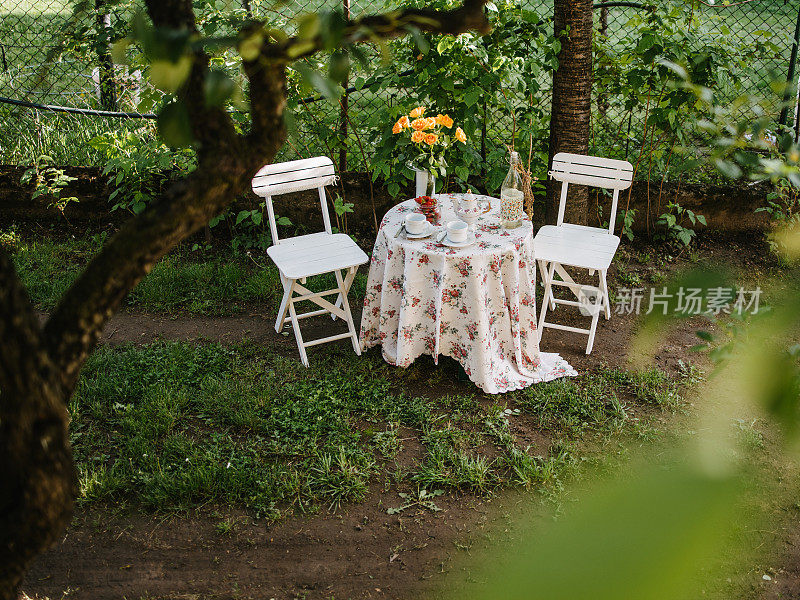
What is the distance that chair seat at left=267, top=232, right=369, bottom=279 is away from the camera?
13.3ft

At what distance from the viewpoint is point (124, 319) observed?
15.7 ft

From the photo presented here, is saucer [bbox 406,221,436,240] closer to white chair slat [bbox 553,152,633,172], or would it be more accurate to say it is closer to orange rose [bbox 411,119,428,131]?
orange rose [bbox 411,119,428,131]

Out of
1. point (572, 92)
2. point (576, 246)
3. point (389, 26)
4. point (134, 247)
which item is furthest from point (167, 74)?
point (572, 92)

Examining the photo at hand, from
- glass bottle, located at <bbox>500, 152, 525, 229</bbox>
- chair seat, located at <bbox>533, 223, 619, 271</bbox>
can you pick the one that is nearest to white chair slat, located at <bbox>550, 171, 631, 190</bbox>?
chair seat, located at <bbox>533, 223, 619, 271</bbox>

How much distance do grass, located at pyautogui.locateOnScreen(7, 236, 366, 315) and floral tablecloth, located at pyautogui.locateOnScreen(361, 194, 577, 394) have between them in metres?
0.96

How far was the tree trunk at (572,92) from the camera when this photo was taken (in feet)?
14.8

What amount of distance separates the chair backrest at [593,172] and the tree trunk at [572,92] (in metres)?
0.31

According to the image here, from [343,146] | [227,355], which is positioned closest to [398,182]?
[343,146]

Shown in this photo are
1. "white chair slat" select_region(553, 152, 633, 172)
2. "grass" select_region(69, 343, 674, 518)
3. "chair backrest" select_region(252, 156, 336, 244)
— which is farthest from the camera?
"white chair slat" select_region(553, 152, 633, 172)

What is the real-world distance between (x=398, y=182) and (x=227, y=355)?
171cm

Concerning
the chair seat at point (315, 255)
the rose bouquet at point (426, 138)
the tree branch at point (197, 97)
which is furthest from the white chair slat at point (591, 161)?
the tree branch at point (197, 97)

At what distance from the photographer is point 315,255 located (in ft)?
13.8

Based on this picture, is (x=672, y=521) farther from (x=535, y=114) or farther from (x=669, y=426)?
(x=535, y=114)

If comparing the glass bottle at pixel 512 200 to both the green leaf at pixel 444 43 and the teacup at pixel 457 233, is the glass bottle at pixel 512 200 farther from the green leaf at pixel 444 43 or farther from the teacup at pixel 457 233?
the green leaf at pixel 444 43
